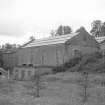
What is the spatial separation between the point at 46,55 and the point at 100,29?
139 feet

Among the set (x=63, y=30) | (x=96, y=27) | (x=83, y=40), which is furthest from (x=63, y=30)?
(x=83, y=40)

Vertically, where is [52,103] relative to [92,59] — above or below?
below

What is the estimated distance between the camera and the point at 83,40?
33750mm

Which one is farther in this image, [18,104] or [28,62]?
[28,62]

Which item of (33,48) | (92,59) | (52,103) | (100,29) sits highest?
(100,29)

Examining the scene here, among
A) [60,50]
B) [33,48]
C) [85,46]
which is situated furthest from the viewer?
[33,48]

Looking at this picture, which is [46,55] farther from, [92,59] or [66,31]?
[66,31]

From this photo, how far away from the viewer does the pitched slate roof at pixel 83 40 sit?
106ft

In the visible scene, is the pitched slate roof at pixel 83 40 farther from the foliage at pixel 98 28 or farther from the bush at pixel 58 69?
the foliage at pixel 98 28

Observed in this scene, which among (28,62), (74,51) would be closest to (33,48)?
(28,62)

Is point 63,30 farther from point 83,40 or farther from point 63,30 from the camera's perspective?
point 83,40

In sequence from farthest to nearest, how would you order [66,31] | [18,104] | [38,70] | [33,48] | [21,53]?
1. [66,31]
2. [21,53]
3. [33,48]
4. [38,70]
5. [18,104]

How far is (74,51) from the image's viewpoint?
32.8 metres

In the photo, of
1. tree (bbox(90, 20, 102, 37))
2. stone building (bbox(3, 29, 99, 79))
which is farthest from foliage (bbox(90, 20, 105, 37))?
stone building (bbox(3, 29, 99, 79))
